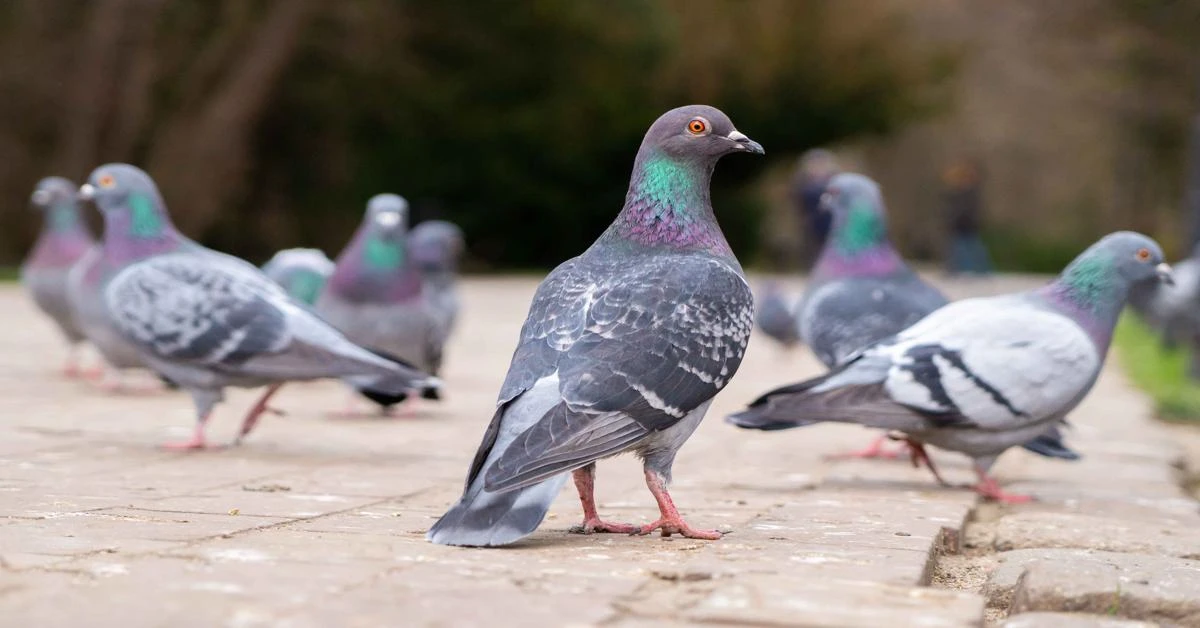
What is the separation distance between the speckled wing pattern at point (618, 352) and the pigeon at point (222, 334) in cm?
183

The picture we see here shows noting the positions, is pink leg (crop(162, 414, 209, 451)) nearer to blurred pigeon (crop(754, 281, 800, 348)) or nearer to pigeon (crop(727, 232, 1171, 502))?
pigeon (crop(727, 232, 1171, 502))

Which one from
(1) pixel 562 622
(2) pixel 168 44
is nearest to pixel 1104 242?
(1) pixel 562 622

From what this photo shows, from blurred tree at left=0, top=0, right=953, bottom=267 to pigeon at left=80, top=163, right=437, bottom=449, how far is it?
1591cm

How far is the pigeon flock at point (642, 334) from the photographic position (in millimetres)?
3752

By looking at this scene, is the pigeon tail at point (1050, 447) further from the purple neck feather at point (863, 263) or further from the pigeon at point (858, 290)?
the purple neck feather at point (863, 263)

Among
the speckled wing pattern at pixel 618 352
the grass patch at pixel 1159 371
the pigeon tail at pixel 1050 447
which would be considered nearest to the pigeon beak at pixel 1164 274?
the pigeon tail at pixel 1050 447

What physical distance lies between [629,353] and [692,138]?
771mm

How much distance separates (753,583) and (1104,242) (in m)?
2.98

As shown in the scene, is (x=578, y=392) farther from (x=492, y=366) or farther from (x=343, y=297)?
(x=492, y=366)

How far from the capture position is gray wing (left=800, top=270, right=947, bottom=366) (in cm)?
647

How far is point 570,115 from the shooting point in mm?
24422


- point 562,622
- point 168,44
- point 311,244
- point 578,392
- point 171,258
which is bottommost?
point 562,622

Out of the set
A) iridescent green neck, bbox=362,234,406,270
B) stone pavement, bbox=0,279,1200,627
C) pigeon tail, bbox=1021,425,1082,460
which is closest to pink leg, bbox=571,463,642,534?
stone pavement, bbox=0,279,1200,627

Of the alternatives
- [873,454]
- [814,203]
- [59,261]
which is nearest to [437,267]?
[59,261]
